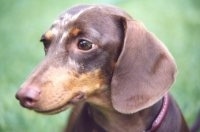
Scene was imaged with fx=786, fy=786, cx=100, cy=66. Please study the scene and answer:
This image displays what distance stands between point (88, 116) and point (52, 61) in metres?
0.55

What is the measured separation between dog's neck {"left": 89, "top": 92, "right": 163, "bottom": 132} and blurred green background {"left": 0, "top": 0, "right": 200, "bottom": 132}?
147 cm

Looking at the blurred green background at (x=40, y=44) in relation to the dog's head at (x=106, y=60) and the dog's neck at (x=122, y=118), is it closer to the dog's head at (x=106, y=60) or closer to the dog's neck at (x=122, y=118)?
the dog's neck at (x=122, y=118)

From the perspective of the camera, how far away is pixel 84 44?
3.84 meters

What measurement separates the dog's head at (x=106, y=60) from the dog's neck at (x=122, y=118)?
0.20 m

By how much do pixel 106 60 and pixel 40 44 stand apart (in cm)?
221

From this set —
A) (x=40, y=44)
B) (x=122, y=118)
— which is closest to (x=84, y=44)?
(x=122, y=118)

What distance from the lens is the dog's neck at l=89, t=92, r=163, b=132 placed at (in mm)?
4152

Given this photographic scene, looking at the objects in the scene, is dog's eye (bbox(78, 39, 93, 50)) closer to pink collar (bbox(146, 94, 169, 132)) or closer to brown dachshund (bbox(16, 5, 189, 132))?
brown dachshund (bbox(16, 5, 189, 132))

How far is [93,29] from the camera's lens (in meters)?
3.88

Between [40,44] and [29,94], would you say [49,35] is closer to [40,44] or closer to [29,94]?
[29,94]

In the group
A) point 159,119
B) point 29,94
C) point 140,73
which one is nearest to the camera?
point 29,94

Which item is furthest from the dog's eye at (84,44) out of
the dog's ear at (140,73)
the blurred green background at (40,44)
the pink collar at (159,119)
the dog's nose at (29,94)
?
the blurred green background at (40,44)

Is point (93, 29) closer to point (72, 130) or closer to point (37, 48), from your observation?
point (72, 130)

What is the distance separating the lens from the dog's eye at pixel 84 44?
12.6ft
